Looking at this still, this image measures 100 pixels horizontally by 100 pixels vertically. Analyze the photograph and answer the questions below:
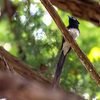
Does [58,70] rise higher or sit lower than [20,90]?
higher

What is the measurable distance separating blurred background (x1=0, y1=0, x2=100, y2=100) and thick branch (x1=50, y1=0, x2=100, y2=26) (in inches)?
9.2

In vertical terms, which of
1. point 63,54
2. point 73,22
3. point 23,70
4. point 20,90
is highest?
point 73,22

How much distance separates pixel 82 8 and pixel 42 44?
381 mm

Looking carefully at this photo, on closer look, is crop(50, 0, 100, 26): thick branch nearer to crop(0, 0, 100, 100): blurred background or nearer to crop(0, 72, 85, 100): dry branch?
crop(0, 0, 100, 100): blurred background

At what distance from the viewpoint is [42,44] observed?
1.34 m

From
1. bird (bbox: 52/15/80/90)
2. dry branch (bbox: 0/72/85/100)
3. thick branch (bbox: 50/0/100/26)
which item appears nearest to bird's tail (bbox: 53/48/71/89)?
bird (bbox: 52/15/80/90)

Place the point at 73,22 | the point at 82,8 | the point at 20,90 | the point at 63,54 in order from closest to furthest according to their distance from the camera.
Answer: the point at 20,90
the point at 82,8
the point at 63,54
the point at 73,22

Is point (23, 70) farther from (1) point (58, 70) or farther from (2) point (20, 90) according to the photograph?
(2) point (20, 90)

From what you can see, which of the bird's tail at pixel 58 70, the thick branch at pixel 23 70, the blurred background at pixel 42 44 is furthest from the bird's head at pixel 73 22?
the thick branch at pixel 23 70

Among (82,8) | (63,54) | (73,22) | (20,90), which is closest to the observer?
(20,90)

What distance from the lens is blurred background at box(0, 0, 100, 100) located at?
1271mm

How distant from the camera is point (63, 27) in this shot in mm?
828

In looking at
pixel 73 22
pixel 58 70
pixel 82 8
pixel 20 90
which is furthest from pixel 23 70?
pixel 20 90

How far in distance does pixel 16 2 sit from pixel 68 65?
0.80 metres
